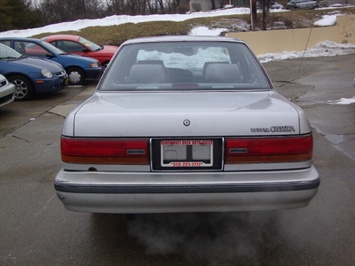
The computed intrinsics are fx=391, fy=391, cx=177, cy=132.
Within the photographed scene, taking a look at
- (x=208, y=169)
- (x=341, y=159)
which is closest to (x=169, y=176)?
(x=208, y=169)

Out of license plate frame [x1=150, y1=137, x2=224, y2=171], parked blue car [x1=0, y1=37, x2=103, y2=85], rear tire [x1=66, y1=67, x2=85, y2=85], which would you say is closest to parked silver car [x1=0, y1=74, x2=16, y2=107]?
parked blue car [x1=0, y1=37, x2=103, y2=85]

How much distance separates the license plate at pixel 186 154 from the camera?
2543 mm

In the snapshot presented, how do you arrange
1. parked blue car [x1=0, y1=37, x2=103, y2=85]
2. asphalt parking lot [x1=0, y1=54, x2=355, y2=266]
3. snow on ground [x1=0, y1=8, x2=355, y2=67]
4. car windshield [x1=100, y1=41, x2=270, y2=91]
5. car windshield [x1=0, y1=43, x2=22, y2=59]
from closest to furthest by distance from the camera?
1. asphalt parking lot [x1=0, y1=54, x2=355, y2=266]
2. car windshield [x1=100, y1=41, x2=270, y2=91]
3. car windshield [x1=0, y1=43, x2=22, y2=59]
4. parked blue car [x1=0, y1=37, x2=103, y2=85]
5. snow on ground [x1=0, y1=8, x2=355, y2=67]

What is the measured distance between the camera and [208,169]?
102 inches

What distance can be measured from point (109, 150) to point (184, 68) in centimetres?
155

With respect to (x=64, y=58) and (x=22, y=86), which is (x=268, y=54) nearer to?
(x=64, y=58)

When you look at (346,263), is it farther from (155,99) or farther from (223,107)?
(155,99)

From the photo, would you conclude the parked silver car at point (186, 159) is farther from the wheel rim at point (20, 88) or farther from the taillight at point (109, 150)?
the wheel rim at point (20, 88)

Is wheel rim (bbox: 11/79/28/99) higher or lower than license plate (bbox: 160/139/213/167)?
lower

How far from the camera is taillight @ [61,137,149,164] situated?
2551mm

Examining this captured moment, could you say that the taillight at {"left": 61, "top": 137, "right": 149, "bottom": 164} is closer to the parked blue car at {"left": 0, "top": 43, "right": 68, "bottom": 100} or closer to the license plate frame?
the license plate frame

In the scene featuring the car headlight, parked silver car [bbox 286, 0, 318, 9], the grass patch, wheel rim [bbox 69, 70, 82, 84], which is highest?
parked silver car [bbox 286, 0, 318, 9]

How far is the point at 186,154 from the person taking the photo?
101 inches

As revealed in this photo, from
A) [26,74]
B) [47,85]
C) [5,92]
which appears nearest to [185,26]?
[47,85]
